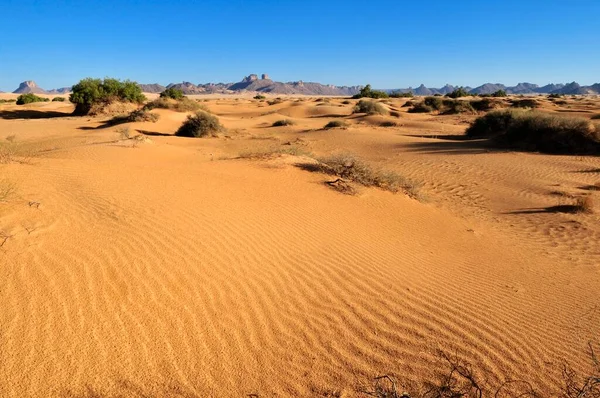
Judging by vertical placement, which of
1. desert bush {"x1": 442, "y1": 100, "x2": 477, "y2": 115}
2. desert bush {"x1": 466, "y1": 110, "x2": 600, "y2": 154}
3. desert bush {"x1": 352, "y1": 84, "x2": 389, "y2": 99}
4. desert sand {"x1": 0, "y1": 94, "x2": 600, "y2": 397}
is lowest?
desert sand {"x1": 0, "y1": 94, "x2": 600, "y2": 397}

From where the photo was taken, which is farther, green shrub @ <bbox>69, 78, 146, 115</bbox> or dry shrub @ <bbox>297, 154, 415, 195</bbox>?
green shrub @ <bbox>69, 78, 146, 115</bbox>

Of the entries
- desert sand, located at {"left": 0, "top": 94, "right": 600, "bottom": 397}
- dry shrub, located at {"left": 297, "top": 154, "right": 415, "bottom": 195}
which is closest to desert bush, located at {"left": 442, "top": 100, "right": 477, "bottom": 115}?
dry shrub, located at {"left": 297, "top": 154, "right": 415, "bottom": 195}

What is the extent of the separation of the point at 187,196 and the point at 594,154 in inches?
645

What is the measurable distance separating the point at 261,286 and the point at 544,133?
17.5 m

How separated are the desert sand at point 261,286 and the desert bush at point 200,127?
1034 cm

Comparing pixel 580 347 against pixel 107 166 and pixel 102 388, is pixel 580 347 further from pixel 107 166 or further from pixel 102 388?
pixel 107 166

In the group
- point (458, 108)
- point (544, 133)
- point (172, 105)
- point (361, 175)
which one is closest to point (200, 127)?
point (172, 105)

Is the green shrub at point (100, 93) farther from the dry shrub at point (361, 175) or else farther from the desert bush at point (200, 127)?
the dry shrub at point (361, 175)

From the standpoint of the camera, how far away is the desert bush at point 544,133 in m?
15.6

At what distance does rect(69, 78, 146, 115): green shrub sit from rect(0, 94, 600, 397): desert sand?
2311 centimetres

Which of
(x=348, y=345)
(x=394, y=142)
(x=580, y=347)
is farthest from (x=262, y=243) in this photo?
(x=394, y=142)

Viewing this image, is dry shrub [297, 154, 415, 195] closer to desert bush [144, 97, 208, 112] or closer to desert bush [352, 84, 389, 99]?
desert bush [144, 97, 208, 112]

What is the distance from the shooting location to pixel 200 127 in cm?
1925

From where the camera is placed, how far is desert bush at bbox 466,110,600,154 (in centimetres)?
1563
